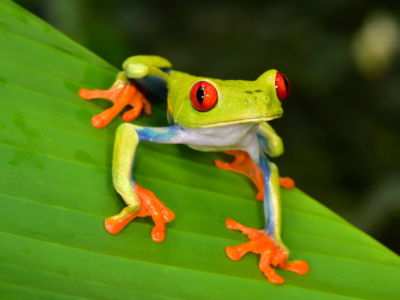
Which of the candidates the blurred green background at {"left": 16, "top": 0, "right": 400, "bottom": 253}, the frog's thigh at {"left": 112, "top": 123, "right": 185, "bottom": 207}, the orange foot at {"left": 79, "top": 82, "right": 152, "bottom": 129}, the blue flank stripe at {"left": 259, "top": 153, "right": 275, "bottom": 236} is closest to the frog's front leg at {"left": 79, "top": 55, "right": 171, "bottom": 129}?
the orange foot at {"left": 79, "top": 82, "right": 152, "bottom": 129}

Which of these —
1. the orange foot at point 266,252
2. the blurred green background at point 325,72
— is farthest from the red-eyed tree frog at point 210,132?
the blurred green background at point 325,72

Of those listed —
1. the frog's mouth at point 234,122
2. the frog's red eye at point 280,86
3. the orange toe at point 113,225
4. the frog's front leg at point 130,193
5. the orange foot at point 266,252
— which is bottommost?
the orange foot at point 266,252

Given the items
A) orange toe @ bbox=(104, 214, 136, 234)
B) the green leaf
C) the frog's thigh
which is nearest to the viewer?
the green leaf

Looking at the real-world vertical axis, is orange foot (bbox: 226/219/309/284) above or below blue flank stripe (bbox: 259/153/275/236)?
below

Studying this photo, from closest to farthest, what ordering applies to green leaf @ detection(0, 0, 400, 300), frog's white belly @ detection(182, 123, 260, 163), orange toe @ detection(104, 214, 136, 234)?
1. green leaf @ detection(0, 0, 400, 300)
2. orange toe @ detection(104, 214, 136, 234)
3. frog's white belly @ detection(182, 123, 260, 163)

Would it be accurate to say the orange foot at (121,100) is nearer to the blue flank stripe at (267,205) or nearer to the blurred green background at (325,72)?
the blue flank stripe at (267,205)

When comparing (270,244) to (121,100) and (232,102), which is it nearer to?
(232,102)

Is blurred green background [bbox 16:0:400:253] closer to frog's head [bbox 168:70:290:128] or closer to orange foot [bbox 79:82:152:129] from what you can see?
orange foot [bbox 79:82:152:129]
